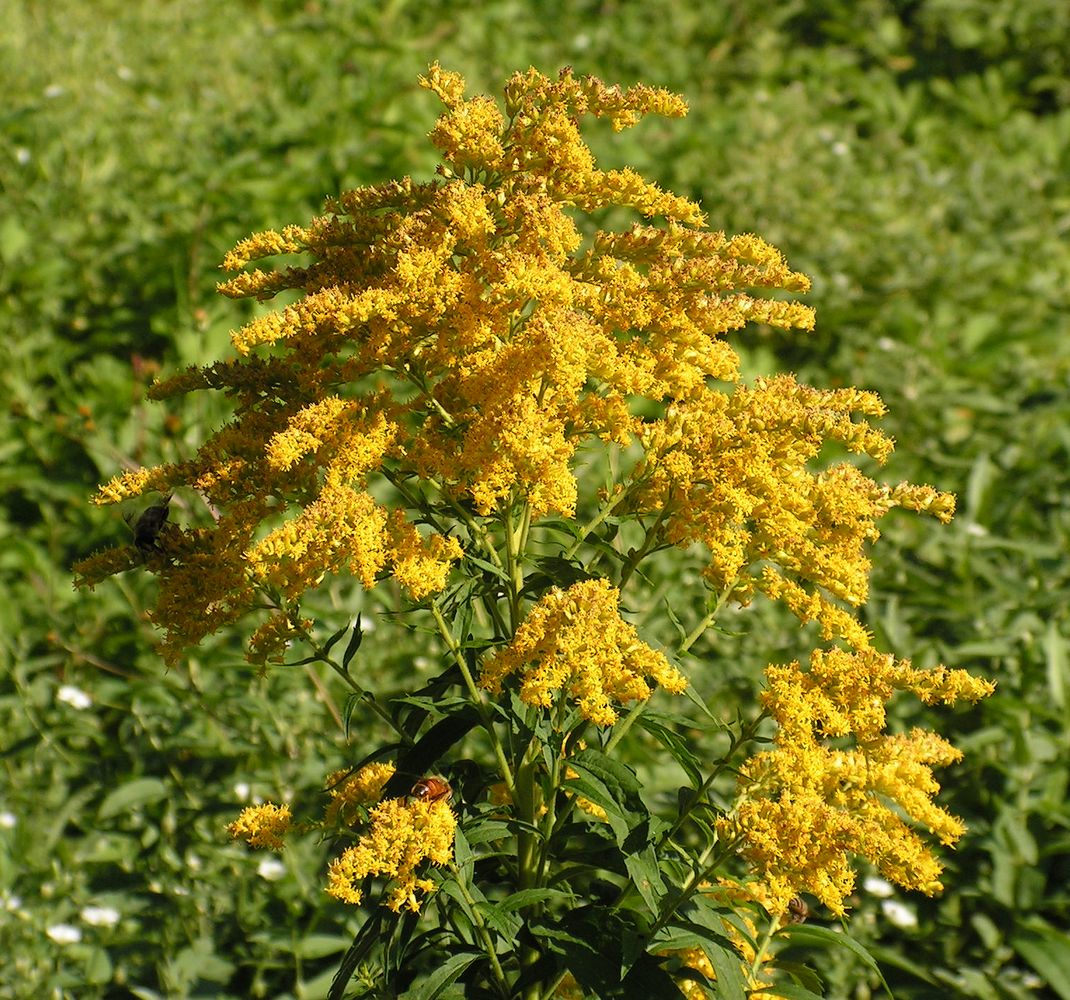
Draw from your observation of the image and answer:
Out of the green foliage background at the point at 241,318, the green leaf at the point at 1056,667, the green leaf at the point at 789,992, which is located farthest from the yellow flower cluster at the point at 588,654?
the green leaf at the point at 1056,667

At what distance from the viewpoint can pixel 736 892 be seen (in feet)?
7.57

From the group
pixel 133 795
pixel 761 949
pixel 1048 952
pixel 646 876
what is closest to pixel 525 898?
pixel 646 876

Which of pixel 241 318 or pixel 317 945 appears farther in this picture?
pixel 241 318

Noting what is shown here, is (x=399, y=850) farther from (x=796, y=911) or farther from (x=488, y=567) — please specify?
(x=796, y=911)

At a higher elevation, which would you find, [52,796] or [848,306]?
[848,306]

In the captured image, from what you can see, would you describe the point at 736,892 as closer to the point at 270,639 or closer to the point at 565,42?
the point at 270,639

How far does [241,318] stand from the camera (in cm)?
584

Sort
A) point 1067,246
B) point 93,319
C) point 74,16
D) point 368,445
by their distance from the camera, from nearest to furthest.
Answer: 1. point 368,445
2. point 93,319
3. point 1067,246
4. point 74,16

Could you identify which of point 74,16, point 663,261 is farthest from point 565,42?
point 663,261

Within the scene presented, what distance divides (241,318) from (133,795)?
2.70 meters

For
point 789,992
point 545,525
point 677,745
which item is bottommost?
point 789,992

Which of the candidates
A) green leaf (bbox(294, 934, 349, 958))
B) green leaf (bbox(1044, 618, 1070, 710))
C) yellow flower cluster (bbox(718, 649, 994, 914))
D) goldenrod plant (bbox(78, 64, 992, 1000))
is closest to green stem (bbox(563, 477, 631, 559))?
goldenrod plant (bbox(78, 64, 992, 1000))

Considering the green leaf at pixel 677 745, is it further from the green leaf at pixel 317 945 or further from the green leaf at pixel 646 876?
the green leaf at pixel 317 945

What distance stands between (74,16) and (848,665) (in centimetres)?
886
